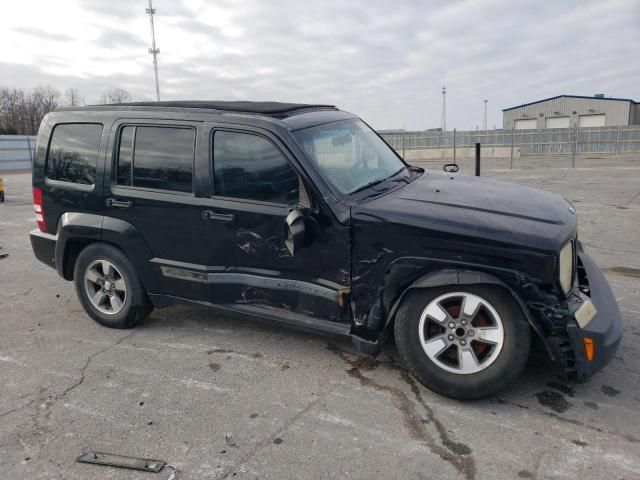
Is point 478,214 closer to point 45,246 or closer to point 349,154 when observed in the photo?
point 349,154

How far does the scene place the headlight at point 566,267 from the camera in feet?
10.2

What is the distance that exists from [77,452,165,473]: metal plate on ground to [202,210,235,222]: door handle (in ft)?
5.65

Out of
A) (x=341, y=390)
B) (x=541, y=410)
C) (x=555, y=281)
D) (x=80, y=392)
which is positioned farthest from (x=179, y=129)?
(x=541, y=410)

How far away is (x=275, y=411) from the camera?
3248mm

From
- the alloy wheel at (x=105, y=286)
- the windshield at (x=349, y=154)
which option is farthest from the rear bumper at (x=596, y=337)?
the alloy wheel at (x=105, y=286)

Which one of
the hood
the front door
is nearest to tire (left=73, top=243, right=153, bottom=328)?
the front door

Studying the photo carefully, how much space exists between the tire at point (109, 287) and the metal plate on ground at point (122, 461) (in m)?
1.81

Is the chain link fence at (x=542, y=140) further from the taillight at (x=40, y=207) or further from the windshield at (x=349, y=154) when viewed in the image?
the taillight at (x=40, y=207)

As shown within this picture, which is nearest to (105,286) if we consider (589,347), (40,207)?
(40,207)

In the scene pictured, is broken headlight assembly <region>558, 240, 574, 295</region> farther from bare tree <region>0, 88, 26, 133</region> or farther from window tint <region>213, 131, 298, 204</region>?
bare tree <region>0, 88, 26, 133</region>

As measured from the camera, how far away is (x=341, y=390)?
348 cm

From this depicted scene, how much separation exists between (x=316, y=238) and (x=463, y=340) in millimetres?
1159

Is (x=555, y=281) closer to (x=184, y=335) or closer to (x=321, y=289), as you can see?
(x=321, y=289)

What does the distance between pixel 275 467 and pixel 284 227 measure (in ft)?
5.17
